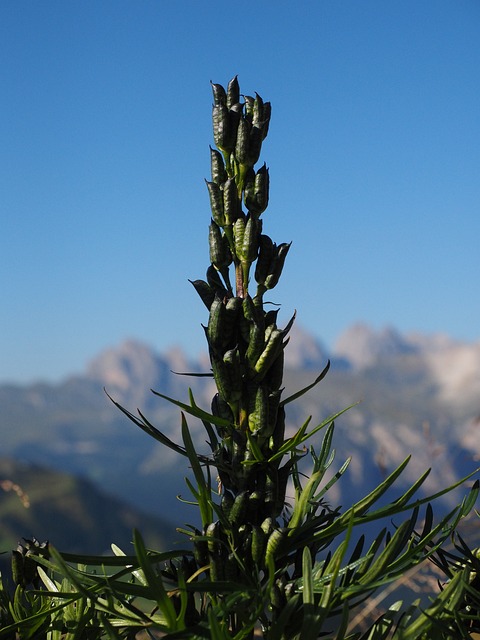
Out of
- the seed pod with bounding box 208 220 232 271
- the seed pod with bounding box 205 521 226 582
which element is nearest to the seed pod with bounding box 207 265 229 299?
the seed pod with bounding box 208 220 232 271

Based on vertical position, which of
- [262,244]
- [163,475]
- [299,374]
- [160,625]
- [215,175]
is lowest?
[160,625]

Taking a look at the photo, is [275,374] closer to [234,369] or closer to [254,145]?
[234,369]

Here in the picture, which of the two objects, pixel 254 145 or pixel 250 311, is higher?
pixel 254 145

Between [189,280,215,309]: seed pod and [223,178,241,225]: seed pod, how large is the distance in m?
0.10

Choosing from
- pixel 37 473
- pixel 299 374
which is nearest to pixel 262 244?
pixel 37 473

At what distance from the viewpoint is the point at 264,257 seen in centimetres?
116

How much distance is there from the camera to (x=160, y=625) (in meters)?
0.98

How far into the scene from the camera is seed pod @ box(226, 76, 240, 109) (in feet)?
4.04

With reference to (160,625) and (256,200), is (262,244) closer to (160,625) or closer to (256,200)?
(256,200)

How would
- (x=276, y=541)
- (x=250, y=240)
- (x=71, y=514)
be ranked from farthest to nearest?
(x=71, y=514) → (x=250, y=240) → (x=276, y=541)

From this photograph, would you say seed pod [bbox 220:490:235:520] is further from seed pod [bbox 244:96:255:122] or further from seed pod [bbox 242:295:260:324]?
seed pod [bbox 244:96:255:122]

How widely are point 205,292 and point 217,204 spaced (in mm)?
139

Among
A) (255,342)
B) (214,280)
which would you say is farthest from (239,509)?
(214,280)

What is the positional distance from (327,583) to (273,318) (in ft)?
1.26
